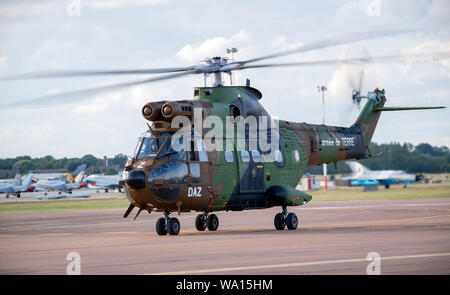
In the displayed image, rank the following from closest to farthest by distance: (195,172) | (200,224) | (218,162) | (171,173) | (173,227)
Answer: (171,173) < (195,172) < (173,227) < (218,162) < (200,224)

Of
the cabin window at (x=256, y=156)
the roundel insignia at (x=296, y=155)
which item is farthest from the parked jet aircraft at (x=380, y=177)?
the cabin window at (x=256, y=156)

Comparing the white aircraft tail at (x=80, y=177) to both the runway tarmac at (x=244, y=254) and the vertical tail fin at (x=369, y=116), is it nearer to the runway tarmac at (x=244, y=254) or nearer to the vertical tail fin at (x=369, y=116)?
the vertical tail fin at (x=369, y=116)

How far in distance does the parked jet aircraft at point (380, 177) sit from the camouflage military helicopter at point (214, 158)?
8376 centimetres

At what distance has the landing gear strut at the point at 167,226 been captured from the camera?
22.7 meters

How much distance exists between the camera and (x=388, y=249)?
15.8 meters

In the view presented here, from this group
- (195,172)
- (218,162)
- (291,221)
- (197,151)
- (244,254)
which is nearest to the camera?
(244,254)

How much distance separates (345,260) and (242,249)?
3.57m

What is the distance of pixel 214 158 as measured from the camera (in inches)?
908

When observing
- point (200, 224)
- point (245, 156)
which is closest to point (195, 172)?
point (245, 156)

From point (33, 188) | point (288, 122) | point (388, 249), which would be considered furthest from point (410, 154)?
point (388, 249)

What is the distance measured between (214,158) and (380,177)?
Result: 3611 inches

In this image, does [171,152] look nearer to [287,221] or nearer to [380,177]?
[287,221]

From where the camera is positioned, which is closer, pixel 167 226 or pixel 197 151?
pixel 197 151
